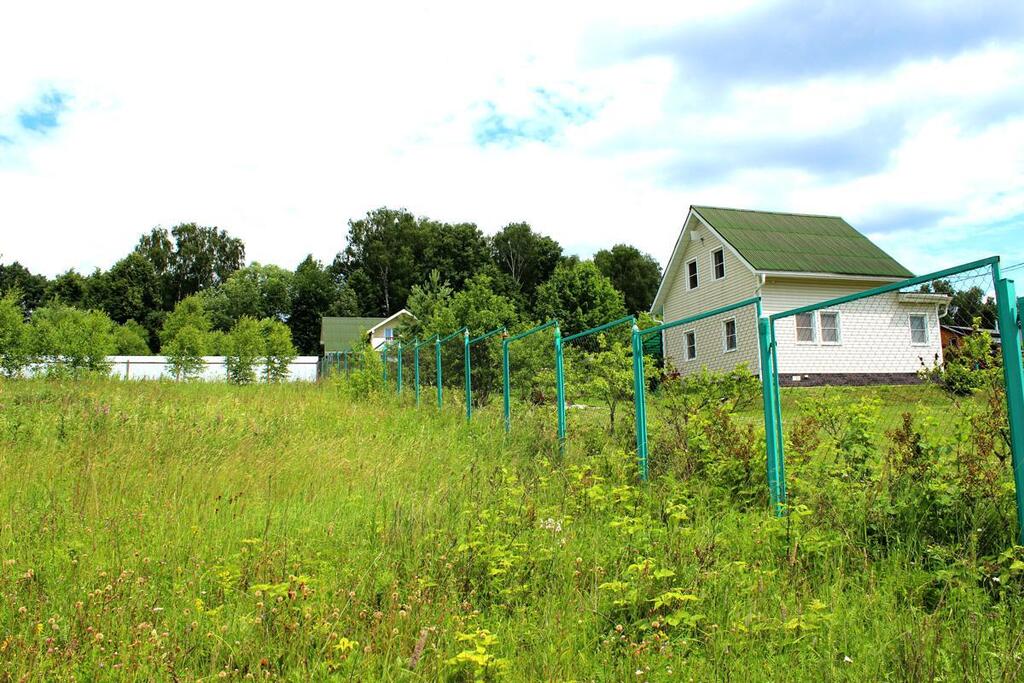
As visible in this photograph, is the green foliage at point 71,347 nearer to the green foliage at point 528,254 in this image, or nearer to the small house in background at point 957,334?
the small house in background at point 957,334

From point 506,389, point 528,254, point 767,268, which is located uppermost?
point 528,254

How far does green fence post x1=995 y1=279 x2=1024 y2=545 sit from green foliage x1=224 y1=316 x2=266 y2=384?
33174 mm

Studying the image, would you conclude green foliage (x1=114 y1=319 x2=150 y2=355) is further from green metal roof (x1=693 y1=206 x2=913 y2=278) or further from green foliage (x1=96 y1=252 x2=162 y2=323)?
green metal roof (x1=693 y1=206 x2=913 y2=278)

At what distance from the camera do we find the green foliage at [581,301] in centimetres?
3688

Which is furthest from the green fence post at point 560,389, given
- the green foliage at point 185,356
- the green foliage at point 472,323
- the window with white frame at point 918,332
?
the green foliage at point 185,356

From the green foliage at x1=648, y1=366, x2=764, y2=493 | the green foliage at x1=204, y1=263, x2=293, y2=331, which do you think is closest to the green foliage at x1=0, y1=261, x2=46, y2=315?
the green foliage at x1=204, y1=263, x2=293, y2=331

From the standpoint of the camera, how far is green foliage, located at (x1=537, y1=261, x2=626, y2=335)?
121 feet

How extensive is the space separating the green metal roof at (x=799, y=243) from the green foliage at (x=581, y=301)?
509 inches

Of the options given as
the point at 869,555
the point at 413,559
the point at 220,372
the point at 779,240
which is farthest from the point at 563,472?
the point at 220,372

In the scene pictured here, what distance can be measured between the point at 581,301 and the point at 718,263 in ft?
46.3

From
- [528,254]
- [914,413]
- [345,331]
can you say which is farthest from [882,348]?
[528,254]

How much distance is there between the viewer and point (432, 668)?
302cm

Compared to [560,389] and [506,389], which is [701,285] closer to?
[506,389]

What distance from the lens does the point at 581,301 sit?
123 ft
